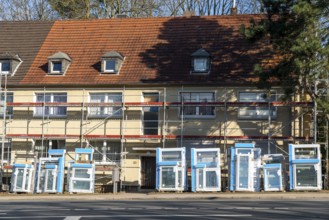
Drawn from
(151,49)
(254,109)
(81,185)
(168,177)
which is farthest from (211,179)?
(151,49)

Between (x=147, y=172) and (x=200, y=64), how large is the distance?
6.78 metres

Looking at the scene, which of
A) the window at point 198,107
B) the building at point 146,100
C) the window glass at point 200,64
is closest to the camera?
the building at point 146,100

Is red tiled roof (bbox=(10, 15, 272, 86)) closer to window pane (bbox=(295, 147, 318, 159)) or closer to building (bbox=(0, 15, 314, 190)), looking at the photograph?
building (bbox=(0, 15, 314, 190))

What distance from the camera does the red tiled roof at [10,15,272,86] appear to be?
31.6 m

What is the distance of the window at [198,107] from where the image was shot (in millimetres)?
30938

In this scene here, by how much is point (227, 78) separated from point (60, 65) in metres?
9.96

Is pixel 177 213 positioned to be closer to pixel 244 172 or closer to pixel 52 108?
pixel 244 172

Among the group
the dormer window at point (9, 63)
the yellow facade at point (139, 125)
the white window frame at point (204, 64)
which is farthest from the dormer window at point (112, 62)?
the dormer window at point (9, 63)

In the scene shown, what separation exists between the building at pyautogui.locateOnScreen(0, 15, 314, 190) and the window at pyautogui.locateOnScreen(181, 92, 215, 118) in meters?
0.06

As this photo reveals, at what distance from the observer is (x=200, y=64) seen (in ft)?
104

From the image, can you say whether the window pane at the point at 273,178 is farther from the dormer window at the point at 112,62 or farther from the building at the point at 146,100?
the dormer window at the point at 112,62

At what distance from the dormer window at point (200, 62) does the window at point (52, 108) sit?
769cm

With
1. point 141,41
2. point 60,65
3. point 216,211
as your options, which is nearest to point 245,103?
point 141,41

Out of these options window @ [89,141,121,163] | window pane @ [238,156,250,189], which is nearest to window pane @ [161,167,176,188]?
window pane @ [238,156,250,189]
